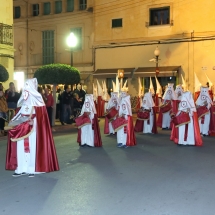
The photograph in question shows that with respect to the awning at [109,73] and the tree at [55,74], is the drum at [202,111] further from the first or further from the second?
the awning at [109,73]

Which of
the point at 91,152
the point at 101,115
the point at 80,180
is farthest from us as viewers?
the point at 101,115

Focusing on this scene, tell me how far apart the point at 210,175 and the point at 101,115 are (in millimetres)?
15428

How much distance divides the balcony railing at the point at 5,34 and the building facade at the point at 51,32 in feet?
41.1

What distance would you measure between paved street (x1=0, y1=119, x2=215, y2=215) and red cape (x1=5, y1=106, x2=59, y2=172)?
9.1 inches

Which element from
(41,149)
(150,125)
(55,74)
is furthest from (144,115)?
(41,149)

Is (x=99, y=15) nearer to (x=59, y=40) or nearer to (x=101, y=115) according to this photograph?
(x=59, y=40)

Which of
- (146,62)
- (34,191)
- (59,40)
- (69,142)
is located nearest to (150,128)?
(69,142)

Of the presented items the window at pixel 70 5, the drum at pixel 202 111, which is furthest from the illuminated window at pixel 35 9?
the drum at pixel 202 111

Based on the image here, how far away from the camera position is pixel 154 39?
28172mm

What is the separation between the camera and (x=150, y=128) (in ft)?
49.7

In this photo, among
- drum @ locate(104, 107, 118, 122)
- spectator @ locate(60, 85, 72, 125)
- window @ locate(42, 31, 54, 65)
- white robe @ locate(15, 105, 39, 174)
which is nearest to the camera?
white robe @ locate(15, 105, 39, 174)

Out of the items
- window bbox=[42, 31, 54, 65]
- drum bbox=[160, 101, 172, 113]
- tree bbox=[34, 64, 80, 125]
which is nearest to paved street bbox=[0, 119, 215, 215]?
drum bbox=[160, 101, 172, 113]

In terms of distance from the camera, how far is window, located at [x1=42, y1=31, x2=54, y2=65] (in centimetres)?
3297

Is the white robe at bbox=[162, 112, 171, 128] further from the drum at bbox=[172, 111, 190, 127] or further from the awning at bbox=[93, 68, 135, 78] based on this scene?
the awning at bbox=[93, 68, 135, 78]
